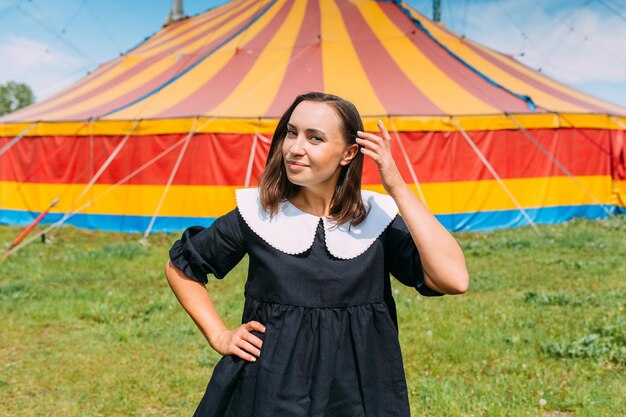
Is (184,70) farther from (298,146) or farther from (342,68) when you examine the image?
(298,146)

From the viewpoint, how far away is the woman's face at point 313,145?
1.59m

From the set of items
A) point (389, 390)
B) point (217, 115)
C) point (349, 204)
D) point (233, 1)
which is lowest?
point (389, 390)

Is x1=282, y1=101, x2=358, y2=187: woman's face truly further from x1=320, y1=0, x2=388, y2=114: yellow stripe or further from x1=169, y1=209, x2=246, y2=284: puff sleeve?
x1=320, y1=0, x2=388, y2=114: yellow stripe

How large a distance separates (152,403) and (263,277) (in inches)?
73.4

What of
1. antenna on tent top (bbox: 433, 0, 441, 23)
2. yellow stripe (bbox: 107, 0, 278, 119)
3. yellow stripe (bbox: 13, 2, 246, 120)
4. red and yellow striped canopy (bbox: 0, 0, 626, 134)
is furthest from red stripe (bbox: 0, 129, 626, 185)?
antenna on tent top (bbox: 433, 0, 441, 23)

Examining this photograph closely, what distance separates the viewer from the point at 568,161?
9.33 metres

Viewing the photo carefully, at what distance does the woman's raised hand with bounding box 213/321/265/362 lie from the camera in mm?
1545

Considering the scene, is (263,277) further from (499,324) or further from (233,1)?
(233,1)

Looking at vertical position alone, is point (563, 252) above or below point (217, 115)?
below

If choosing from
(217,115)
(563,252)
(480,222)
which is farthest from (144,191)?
(563,252)

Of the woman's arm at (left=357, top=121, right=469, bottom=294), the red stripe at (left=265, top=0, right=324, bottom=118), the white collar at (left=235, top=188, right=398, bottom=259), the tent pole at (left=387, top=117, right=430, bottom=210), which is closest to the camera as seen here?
the woman's arm at (left=357, top=121, right=469, bottom=294)

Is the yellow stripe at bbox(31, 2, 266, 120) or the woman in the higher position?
the yellow stripe at bbox(31, 2, 266, 120)

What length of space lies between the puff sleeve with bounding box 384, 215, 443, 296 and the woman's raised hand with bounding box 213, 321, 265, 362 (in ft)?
1.28

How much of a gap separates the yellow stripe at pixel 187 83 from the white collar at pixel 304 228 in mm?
7531
